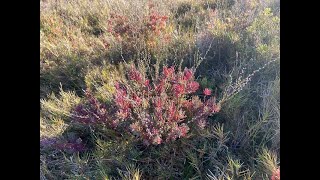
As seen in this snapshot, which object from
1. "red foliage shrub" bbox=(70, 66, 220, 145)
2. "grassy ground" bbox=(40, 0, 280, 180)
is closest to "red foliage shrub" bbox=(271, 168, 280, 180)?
"grassy ground" bbox=(40, 0, 280, 180)

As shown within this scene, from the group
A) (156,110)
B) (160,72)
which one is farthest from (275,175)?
(160,72)

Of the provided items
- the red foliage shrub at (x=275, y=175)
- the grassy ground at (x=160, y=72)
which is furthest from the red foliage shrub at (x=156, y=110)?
the red foliage shrub at (x=275, y=175)

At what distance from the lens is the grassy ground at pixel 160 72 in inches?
108

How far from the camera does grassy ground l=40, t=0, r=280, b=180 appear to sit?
274 cm

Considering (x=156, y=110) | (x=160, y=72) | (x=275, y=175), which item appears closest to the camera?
(x=275, y=175)

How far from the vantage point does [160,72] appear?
3.60 m

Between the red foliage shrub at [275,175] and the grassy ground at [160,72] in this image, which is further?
the grassy ground at [160,72]

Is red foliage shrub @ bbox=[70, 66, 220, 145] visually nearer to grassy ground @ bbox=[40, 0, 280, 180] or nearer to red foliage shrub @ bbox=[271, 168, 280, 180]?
grassy ground @ bbox=[40, 0, 280, 180]

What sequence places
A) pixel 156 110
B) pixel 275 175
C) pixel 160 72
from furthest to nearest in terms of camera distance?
pixel 160 72 < pixel 156 110 < pixel 275 175

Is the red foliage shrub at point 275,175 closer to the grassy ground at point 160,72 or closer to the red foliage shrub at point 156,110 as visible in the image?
the grassy ground at point 160,72

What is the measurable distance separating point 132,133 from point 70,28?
221 centimetres

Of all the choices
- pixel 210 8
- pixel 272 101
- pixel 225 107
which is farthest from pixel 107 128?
pixel 210 8

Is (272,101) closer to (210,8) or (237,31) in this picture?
(237,31)

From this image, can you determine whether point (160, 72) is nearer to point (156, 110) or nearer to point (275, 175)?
point (156, 110)
